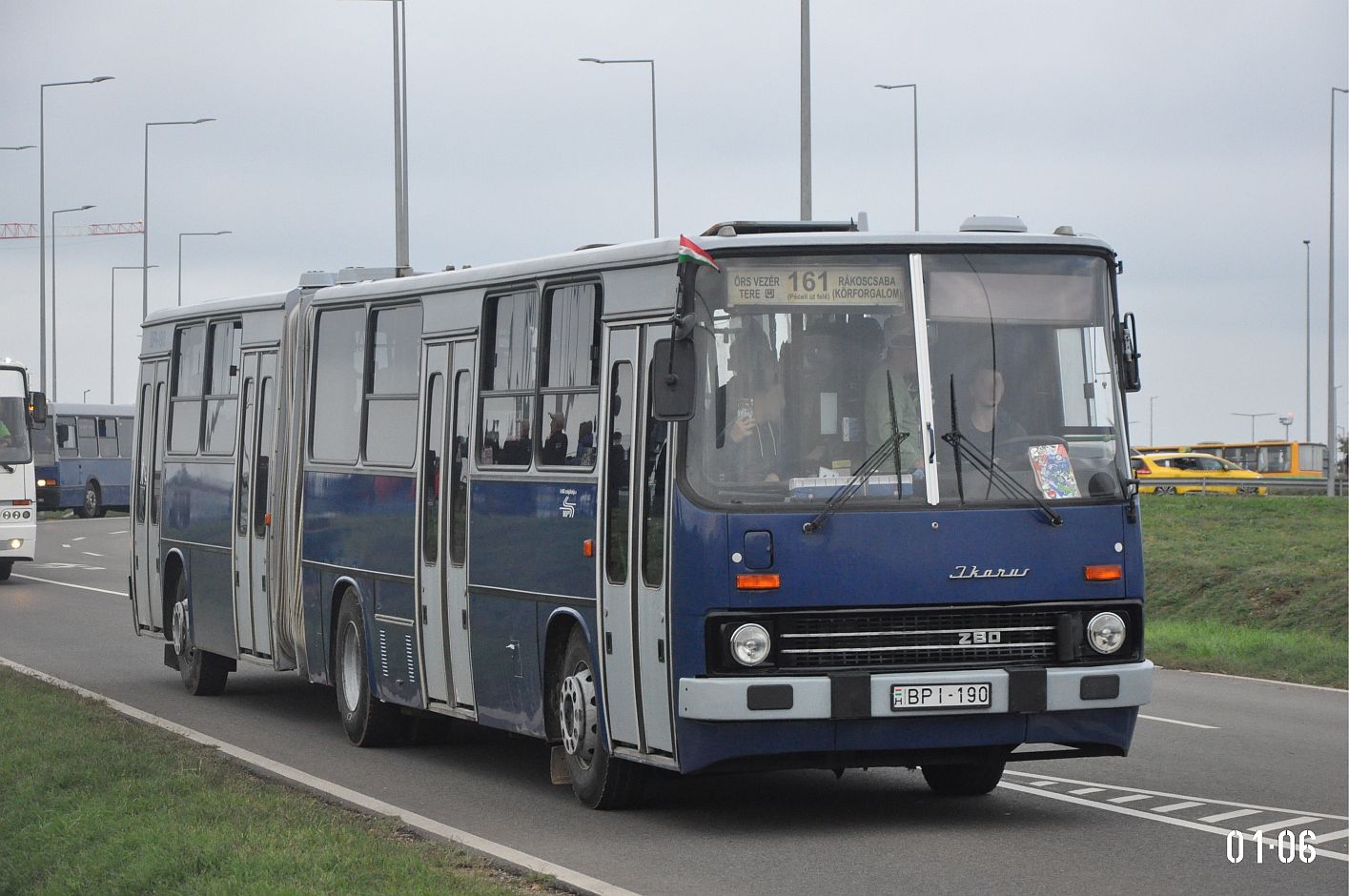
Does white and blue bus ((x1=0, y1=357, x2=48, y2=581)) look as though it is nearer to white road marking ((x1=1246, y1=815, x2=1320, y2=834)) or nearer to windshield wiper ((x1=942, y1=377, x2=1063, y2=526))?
windshield wiper ((x1=942, y1=377, x2=1063, y2=526))

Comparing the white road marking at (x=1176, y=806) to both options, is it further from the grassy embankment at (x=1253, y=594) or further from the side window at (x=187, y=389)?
the side window at (x=187, y=389)

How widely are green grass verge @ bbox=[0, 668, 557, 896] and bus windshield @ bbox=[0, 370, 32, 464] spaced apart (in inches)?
862

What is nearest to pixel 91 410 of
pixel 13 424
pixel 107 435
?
pixel 107 435

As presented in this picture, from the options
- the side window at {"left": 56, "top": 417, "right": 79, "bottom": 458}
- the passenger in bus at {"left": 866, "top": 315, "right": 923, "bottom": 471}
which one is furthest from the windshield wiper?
the side window at {"left": 56, "top": 417, "right": 79, "bottom": 458}

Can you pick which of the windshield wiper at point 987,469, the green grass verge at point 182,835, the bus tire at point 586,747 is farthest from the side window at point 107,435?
the windshield wiper at point 987,469

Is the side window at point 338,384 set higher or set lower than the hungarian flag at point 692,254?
lower

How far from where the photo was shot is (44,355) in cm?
6431

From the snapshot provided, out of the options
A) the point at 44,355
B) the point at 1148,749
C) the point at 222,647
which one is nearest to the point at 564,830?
the point at 1148,749

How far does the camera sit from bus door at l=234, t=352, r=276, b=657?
57.0 ft

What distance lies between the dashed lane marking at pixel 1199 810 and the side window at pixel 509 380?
3.42 metres

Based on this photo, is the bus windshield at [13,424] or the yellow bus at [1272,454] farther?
the yellow bus at [1272,454]

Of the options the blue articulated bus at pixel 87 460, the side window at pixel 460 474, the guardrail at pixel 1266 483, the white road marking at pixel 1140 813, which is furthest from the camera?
the blue articulated bus at pixel 87 460

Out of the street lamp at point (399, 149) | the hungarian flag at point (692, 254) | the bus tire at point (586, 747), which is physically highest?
the street lamp at point (399, 149)

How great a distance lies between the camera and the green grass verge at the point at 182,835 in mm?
9320
